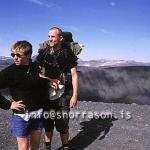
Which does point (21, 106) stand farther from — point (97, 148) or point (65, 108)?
point (97, 148)

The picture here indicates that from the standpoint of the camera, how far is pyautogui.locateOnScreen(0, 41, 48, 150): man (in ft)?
12.9

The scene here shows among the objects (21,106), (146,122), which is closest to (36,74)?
(21,106)

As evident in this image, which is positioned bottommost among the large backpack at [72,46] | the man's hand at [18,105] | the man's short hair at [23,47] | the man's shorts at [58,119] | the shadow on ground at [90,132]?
the shadow on ground at [90,132]

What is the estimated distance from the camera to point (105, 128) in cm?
781

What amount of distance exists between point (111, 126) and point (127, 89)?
3.44 m

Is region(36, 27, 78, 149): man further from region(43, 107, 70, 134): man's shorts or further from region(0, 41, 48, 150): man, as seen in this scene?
region(0, 41, 48, 150): man

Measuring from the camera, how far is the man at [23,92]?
392 centimetres

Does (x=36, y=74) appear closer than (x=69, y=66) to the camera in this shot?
Yes

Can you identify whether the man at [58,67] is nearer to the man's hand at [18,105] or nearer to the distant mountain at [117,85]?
the man's hand at [18,105]

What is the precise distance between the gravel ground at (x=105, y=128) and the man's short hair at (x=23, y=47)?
9.01ft

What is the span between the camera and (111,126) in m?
7.98

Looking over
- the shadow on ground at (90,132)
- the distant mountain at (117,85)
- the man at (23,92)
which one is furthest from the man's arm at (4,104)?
the distant mountain at (117,85)

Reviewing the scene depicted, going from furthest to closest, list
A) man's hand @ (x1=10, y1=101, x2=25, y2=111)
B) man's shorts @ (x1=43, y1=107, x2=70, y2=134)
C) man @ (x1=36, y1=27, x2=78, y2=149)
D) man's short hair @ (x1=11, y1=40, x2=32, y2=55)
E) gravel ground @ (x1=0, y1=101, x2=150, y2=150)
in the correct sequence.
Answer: gravel ground @ (x1=0, y1=101, x2=150, y2=150) < man's shorts @ (x1=43, y1=107, x2=70, y2=134) < man @ (x1=36, y1=27, x2=78, y2=149) < man's hand @ (x1=10, y1=101, x2=25, y2=111) < man's short hair @ (x1=11, y1=40, x2=32, y2=55)

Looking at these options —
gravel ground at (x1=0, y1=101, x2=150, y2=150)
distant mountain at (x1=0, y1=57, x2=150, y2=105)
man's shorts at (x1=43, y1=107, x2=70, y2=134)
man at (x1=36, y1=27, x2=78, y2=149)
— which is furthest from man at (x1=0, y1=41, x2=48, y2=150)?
distant mountain at (x1=0, y1=57, x2=150, y2=105)
